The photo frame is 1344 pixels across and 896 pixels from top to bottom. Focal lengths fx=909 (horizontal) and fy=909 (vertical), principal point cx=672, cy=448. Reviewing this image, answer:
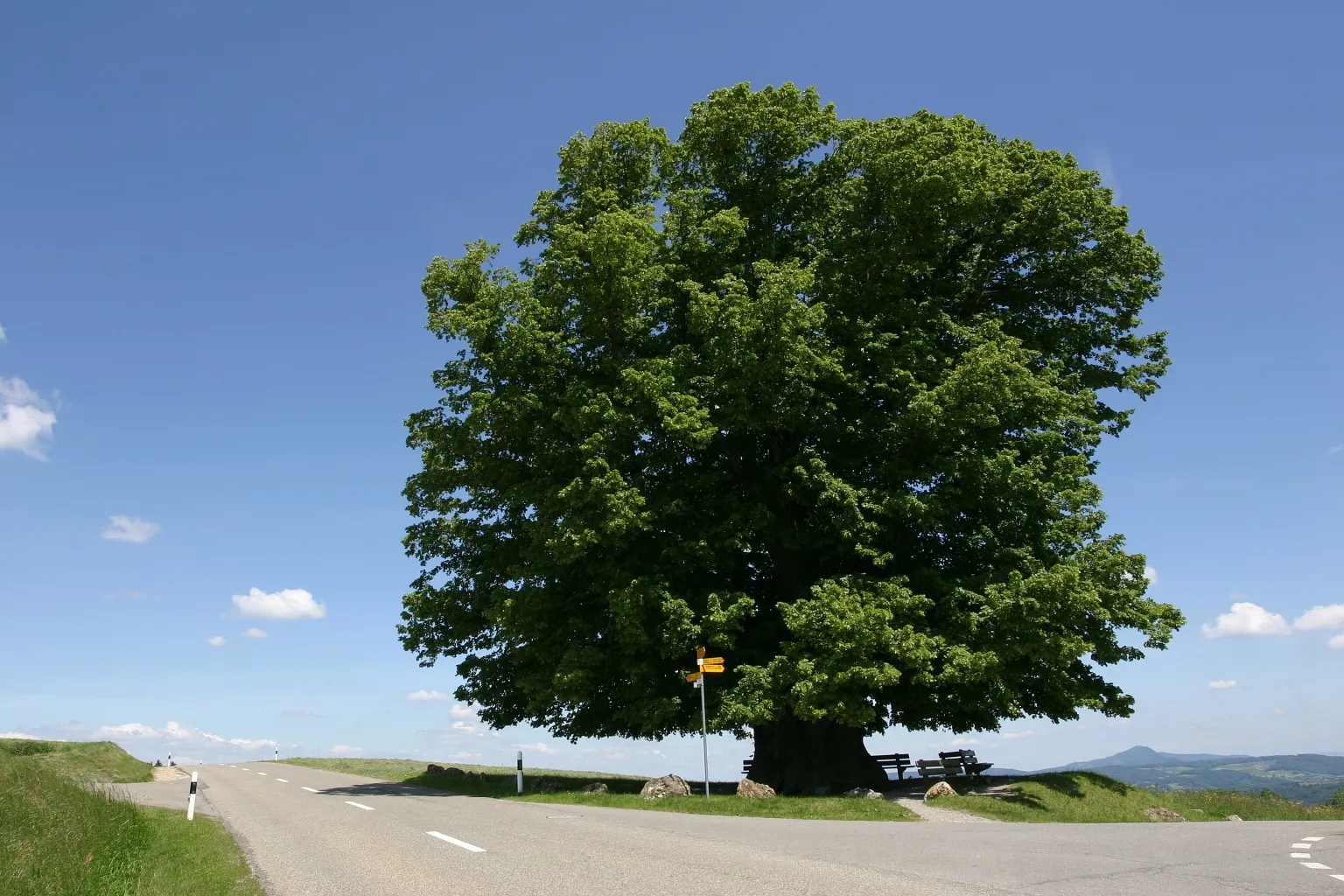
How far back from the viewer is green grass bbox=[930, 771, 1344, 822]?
743 inches

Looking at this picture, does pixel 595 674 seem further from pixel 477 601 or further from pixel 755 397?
pixel 755 397

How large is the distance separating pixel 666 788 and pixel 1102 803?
10.2 metres

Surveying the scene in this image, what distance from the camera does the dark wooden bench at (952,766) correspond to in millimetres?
25922

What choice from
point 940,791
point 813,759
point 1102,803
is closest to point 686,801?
point 940,791

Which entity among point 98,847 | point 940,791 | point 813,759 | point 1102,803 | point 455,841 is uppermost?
point 813,759

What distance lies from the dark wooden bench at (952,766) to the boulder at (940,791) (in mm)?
5287

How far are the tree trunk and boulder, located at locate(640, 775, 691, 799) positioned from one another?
413 centimetres

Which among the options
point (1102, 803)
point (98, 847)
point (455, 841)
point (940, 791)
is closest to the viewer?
point (98, 847)

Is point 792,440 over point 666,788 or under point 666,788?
over

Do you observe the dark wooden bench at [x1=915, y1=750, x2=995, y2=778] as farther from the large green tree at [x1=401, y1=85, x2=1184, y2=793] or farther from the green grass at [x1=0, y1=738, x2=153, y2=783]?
the green grass at [x1=0, y1=738, x2=153, y2=783]

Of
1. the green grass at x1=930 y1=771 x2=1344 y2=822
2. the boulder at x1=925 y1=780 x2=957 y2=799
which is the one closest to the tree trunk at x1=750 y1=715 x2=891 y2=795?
the green grass at x1=930 y1=771 x2=1344 y2=822

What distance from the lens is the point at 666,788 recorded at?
2073cm

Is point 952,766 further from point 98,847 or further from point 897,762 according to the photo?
point 98,847

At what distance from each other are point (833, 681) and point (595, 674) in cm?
675
